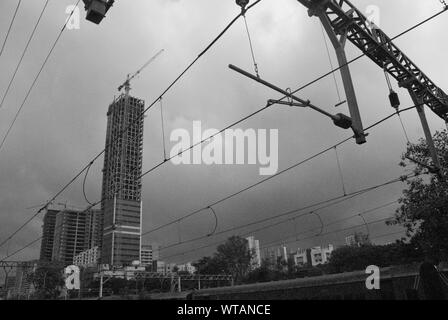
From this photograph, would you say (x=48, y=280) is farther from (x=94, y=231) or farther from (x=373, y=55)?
(x=373, y=55)

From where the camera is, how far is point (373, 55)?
50.2ft

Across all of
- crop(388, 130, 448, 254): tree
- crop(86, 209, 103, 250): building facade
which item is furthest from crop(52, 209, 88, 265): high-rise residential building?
crop(388, 130, 448, 254): tree

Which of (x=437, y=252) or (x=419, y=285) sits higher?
(x=437, y=252)

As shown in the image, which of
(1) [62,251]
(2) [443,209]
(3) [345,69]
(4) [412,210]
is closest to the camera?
(3) [345,69]

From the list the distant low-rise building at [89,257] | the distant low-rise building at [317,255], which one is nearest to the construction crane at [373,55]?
the distant low-rise building at [89,257]

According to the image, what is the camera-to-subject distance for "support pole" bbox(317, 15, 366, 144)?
9922mm

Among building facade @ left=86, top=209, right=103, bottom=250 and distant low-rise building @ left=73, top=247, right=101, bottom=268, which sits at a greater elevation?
building facade @ left=86, top=209, right=103, bottom=250

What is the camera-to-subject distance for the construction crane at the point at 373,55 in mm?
11445

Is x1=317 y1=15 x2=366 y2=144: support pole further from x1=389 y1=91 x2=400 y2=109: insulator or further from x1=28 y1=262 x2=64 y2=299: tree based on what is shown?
x1=28 y1=262 x2=64 y2=299: tree

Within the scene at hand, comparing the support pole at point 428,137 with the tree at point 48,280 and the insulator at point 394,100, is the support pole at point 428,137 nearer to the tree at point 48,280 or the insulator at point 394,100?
the insulator at point 394,100
